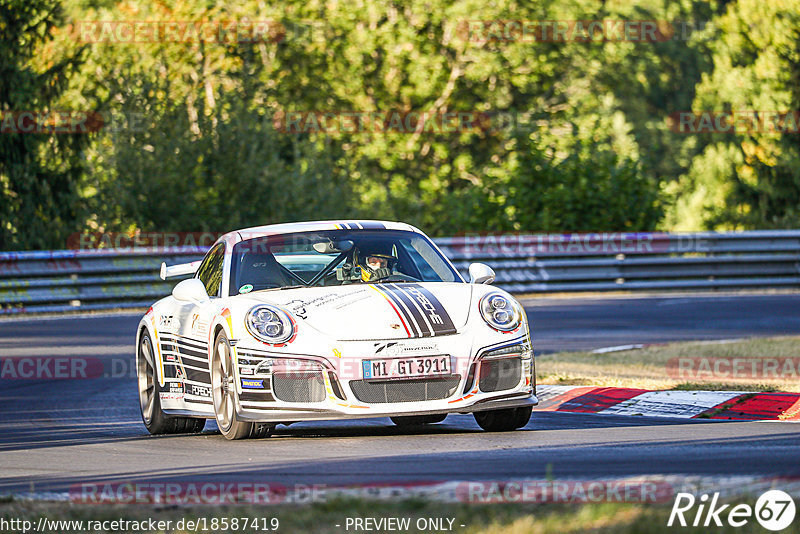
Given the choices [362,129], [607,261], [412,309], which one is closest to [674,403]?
[412,309]

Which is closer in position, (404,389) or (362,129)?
(404,389)

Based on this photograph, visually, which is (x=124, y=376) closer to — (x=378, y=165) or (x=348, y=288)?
(x=348, y=288)

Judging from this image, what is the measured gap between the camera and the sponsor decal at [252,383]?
823cm

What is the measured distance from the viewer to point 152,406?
9742 mm

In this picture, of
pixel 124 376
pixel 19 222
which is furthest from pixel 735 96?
pixel 124 376

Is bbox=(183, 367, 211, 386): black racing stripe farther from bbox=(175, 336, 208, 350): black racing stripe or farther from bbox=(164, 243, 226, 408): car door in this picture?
bbox=(175, 336, 208, 350): black racing stripe

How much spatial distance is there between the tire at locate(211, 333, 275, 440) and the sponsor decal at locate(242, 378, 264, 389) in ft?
0.41

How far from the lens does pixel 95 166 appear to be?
90.2 ft

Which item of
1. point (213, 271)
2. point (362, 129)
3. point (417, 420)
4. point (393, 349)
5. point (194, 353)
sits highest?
point (362, 129)

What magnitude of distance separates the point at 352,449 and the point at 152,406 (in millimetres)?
2301

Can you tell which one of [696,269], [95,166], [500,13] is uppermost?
[500,13]

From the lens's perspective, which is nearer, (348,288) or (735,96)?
(348,288)

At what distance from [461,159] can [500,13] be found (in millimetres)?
4649

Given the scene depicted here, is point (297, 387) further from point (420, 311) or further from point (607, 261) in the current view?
point (607, 261)
